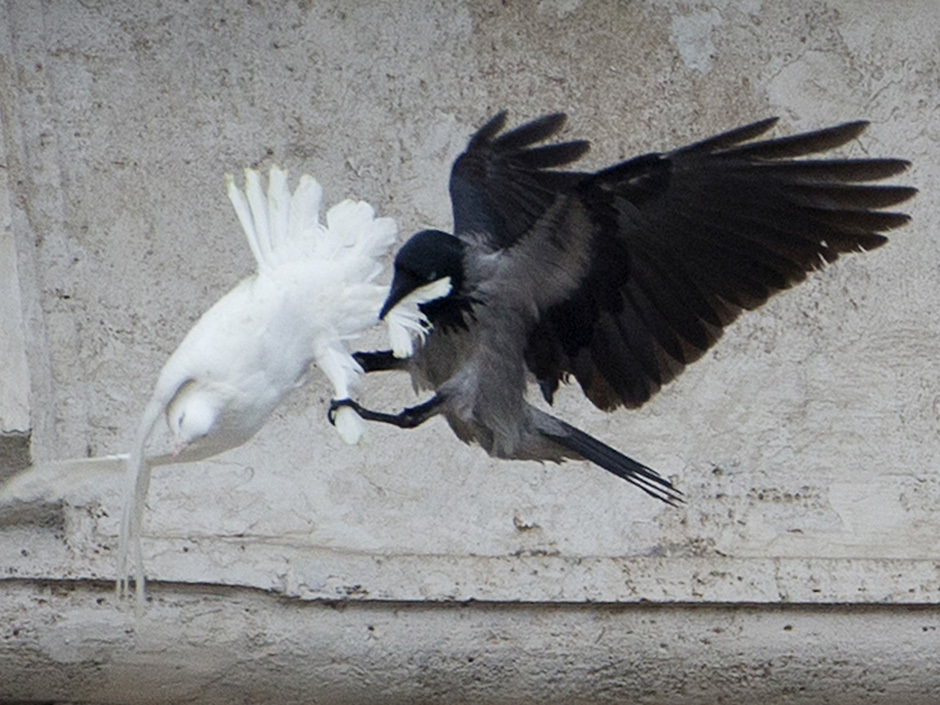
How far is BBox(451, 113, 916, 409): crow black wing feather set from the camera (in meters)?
1.58

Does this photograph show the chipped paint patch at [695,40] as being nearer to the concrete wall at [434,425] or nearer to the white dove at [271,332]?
the concrete wall at [434,425]

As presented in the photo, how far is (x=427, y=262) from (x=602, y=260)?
4.6 inches

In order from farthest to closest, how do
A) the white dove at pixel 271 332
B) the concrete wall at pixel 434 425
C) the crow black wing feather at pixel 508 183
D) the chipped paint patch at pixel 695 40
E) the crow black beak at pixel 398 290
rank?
the chipped paint patch at pixel 695 40 < the concrete wall at pixel 434 425 < the crow black wing feather at pixel 508 183 < the crow black beak at pixel 398 290 < the white dove at pixel 271 332

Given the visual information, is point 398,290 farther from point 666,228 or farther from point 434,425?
point 434,425

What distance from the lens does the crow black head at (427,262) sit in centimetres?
155

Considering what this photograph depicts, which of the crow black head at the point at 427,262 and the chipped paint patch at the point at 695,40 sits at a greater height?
the chipped paint patch at the point at 695,40

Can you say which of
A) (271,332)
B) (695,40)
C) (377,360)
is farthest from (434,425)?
(271,332)

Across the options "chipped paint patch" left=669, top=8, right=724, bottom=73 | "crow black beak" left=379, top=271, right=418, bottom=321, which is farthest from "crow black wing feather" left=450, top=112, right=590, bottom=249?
"chipped paint patch" left=669, top=8, right=724, bottom=73

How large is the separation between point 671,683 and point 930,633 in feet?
0.60

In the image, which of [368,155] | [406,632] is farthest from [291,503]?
[368,155]

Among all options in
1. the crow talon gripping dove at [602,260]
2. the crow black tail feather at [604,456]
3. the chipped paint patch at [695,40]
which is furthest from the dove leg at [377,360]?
the chipped paint patch at [695,40]

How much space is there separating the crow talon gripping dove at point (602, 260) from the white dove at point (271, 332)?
9 cm

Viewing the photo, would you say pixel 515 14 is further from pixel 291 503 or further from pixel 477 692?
pixel 477 692

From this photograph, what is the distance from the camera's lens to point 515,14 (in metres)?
2.09
